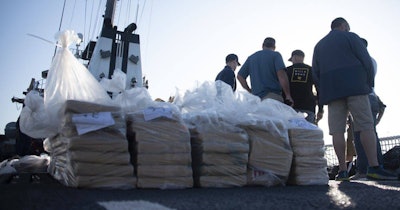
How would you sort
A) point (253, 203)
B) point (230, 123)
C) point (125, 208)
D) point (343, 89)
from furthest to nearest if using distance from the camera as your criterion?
point (343, 89) < point (230, 123) < point (253, 203) < point (125, 208)

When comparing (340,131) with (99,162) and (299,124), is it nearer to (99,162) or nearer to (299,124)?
(299,124)

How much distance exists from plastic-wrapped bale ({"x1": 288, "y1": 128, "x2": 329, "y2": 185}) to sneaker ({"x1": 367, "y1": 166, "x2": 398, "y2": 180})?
51 centimetres

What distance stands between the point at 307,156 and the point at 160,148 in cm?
117

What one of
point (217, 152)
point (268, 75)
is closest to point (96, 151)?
point (217, 152)

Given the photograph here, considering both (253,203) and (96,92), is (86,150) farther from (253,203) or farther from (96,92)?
(253,203)

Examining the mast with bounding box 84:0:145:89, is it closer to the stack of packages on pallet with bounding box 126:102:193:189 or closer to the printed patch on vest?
the printed patch on vest

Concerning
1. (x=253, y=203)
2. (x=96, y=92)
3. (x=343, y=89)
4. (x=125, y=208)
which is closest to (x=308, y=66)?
(x=343, y=89)

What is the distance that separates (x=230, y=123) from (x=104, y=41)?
480 centimetres

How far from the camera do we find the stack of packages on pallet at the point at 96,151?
6.64 ft

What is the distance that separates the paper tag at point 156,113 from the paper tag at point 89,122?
9.9 inches

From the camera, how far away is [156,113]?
2248 mm

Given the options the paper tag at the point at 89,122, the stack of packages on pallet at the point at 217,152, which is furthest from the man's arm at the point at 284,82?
the paper tag at the point at 89,122

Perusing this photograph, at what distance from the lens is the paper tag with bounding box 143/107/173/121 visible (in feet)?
7.34

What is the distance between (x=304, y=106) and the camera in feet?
12.4
